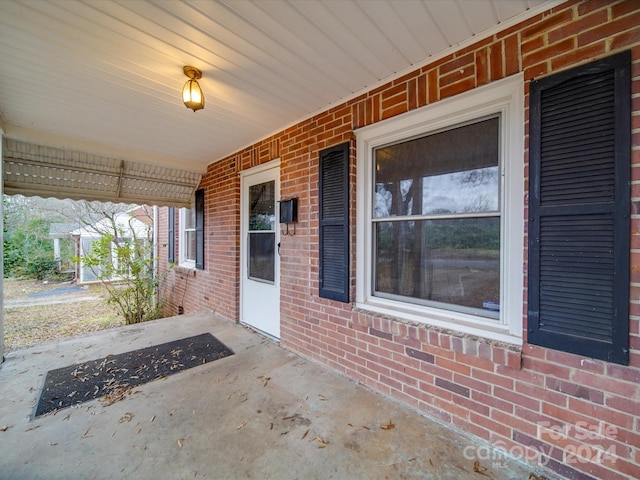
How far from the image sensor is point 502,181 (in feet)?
5.42

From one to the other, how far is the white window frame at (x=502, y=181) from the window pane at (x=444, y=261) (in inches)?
2.6

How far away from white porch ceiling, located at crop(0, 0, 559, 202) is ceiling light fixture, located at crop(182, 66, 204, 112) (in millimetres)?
59

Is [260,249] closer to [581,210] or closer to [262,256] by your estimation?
[262,256]

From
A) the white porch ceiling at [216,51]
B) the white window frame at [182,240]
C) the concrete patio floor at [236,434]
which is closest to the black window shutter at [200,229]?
the white window frame at [182,240]

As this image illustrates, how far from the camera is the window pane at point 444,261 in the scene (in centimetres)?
173

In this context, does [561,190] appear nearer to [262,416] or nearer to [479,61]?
[479,61]

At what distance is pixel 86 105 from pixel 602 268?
3999 millimetres

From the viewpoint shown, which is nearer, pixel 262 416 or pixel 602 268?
pixel 602 268

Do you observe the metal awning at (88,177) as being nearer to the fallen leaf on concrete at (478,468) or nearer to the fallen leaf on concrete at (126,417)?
the fallen leaf on concrete at (126,417)

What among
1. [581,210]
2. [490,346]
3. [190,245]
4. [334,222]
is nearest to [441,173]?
[581,210]

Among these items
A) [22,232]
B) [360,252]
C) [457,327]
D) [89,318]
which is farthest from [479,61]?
[22,232]

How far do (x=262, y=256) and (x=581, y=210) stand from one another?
3148 mm

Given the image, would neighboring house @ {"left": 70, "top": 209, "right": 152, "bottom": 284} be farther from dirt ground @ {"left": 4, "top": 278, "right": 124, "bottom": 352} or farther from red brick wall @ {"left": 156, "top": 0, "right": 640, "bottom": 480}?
red brick wall @ {"left": 156, "top": 0, "right": 640, "bottom": 480}

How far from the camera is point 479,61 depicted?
1647 millimetres
